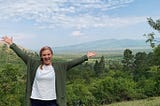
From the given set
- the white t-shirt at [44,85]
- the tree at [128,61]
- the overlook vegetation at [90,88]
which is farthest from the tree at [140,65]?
the white t-shirt at [44,85]

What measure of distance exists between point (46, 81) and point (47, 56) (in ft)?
1.57

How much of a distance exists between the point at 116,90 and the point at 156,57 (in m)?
31.7

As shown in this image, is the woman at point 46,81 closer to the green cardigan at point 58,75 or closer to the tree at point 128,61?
the green cardigan at point 58,75

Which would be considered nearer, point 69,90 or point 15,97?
point 15,97

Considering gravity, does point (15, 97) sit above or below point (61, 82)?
below

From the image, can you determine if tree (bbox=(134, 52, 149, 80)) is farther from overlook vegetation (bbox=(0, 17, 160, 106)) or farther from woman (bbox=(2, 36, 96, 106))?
woman (bbox=(2, 36, 96, 106))

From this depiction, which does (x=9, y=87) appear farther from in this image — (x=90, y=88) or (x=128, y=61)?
(x=128, y=61)

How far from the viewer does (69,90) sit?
6309cm

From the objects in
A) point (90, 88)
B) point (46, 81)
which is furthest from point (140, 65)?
point (46, 81)

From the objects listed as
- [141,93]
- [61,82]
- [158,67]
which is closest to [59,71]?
[61,82]

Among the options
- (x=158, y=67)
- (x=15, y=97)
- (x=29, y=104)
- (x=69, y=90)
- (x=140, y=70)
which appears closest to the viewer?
(x=29, y=104)

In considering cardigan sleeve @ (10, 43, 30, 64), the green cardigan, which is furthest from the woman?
cardigan sleeve @ (10, 43, 30, 64)

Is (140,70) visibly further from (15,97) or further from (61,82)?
(61,82)

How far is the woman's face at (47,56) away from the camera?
22.3 ft
